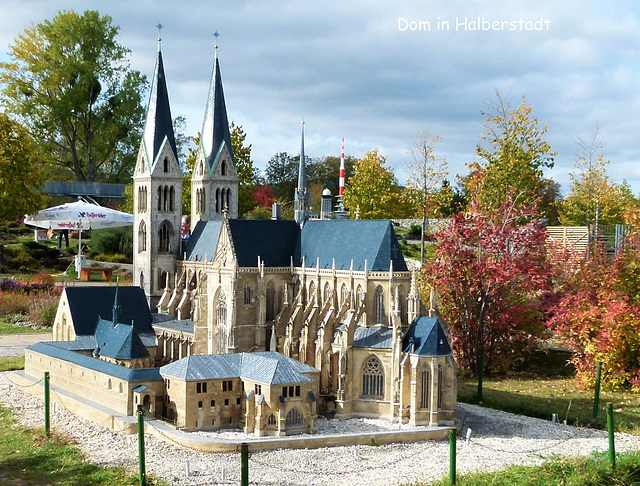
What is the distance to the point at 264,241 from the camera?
50406mm

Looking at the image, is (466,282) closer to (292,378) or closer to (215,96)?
(292,378)

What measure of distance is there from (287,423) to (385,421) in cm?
562

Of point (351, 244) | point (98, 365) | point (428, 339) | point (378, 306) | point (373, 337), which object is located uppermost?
point (351, 244)

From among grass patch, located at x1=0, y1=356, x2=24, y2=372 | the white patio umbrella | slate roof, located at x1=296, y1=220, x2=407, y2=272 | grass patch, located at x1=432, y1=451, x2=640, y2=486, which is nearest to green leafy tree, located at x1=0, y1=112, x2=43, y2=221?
the white patio umbrella

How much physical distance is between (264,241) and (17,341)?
865 inches

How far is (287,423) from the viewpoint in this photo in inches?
1506

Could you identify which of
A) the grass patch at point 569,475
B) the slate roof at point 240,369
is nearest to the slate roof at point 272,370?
the slate roof at point 240,369

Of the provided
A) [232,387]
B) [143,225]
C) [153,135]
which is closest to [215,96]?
[153,135]

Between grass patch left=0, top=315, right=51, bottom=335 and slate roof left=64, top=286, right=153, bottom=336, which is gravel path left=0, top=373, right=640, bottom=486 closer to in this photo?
slate roof left=64, top=286, right=153, bottom=336

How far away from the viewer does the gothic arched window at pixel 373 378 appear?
41938 mm

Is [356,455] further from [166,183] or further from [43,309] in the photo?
[43,309]

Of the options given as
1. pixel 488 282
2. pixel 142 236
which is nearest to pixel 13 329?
pixel 142 236

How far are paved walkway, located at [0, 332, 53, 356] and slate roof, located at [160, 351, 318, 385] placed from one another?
20.9 m

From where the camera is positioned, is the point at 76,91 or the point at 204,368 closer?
the point at 204,368
